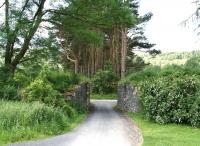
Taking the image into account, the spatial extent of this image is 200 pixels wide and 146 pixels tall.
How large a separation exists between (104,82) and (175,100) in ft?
112

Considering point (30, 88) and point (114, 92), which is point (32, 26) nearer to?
point (30, 88)

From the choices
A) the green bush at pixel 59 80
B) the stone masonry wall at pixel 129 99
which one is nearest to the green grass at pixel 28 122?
the green bush at pixel 59 80

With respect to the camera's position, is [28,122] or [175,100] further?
[175,100]

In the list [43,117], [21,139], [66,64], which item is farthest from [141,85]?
[66,64]

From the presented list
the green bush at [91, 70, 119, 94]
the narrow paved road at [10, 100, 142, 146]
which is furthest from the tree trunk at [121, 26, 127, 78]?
the narrow paved road at [10, 100, 142, 146]

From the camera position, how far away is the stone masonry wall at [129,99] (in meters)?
32.7

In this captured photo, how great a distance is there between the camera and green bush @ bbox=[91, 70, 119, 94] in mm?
57844

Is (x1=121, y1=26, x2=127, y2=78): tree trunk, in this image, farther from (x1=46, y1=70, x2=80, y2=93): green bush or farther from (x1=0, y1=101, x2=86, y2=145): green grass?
(x1=0, y1=101, x2=86, y2=145): green grass

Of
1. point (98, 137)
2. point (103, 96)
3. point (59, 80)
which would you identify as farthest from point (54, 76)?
point (103, 96)

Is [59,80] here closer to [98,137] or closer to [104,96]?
[98,137]

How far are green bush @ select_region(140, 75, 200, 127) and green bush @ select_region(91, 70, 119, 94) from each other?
32.0 metres

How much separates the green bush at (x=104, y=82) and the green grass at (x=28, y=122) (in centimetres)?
3623

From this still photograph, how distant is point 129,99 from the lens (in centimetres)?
3566

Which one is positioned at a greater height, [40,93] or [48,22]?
[48,22]
